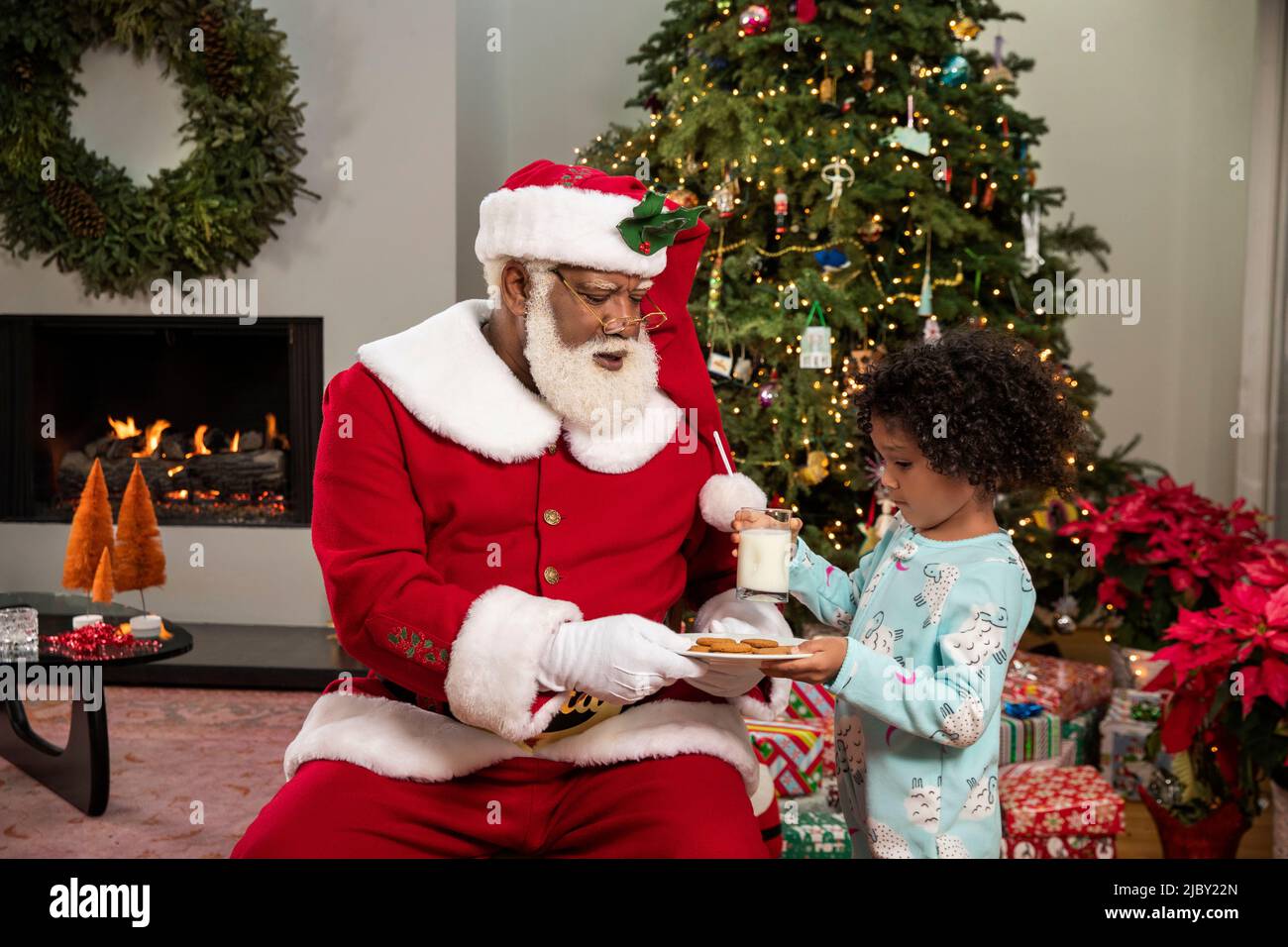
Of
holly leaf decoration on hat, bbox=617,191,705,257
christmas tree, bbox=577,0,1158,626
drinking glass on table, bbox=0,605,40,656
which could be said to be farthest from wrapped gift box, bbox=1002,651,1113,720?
drinking glass on table, bbox=0,605,40,656

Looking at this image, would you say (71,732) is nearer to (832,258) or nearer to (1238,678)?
(832,258)

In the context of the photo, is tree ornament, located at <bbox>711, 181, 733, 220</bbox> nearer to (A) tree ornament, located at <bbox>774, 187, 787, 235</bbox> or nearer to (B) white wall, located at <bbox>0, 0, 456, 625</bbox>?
(A) tree ornament, located at <bbox>774, 187, 787, 235</bbox>

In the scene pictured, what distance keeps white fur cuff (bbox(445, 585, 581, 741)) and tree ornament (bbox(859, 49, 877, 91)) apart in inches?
117

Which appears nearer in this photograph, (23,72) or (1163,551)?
(1163,551)

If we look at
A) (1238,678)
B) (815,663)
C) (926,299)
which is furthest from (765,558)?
(926,299)

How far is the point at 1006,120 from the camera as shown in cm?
433

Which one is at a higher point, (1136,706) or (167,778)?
(1136,706)

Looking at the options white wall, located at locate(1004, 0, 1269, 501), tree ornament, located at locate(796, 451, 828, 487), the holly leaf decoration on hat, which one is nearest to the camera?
the holly leaf decoration on hat

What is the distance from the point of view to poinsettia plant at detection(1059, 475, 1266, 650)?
313 cm

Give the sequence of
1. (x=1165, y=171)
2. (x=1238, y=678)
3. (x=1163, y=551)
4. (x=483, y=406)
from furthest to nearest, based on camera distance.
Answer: (x=1165, y=171) < (x=1163, y=551) < (x=1238, y=678) < (x=483, y=406)

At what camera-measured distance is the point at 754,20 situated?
401cm

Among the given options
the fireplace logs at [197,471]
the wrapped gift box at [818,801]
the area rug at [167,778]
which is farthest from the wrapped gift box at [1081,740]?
the fireplace logs at [197,471]

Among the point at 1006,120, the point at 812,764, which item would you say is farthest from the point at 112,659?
Answer: the point at 1006,120

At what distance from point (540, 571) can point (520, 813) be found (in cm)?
35
